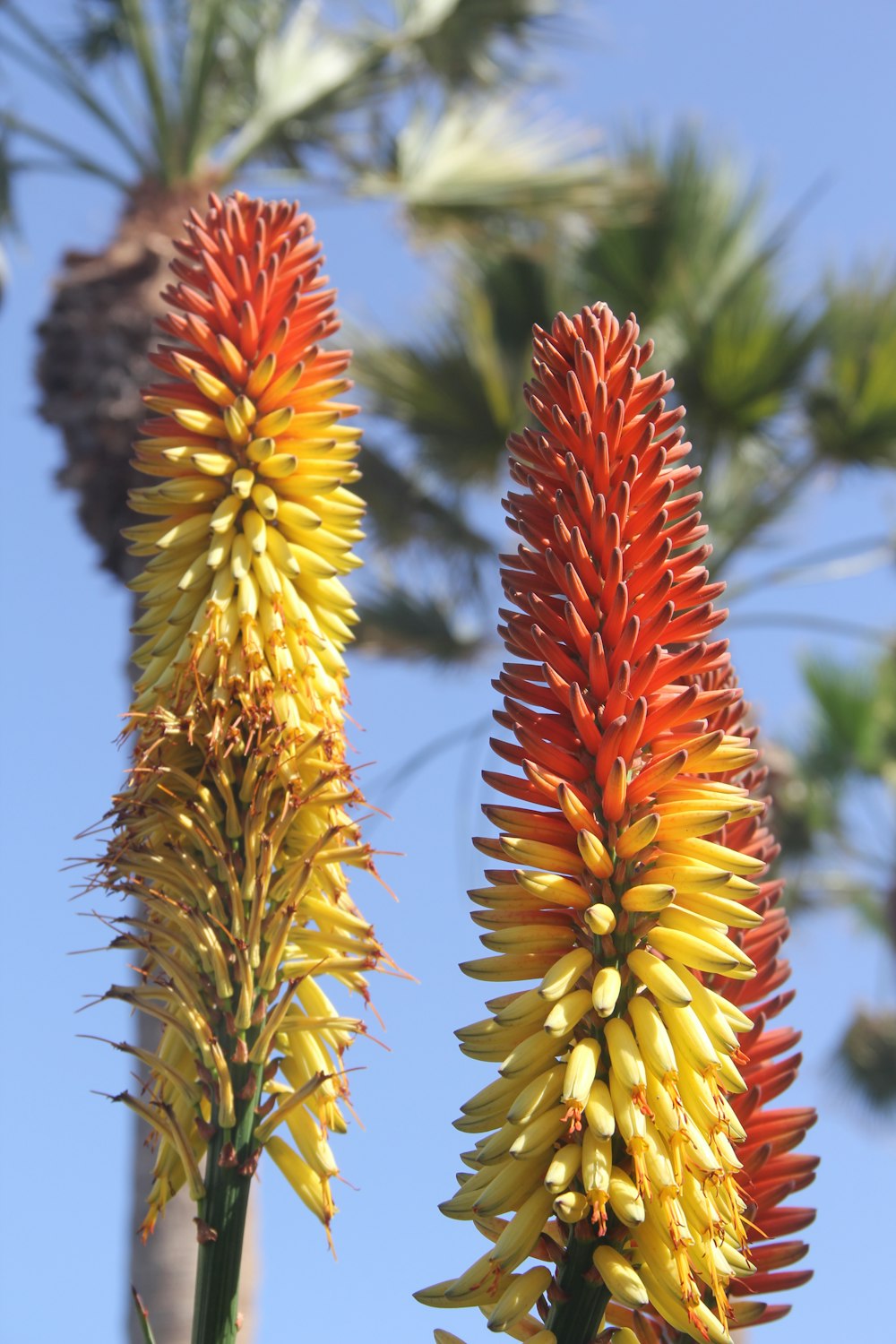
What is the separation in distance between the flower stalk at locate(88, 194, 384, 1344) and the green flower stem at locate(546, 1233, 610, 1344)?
0.48 m

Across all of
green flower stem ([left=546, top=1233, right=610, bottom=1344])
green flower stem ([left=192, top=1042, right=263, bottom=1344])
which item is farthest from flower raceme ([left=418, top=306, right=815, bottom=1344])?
green flower stem ([left=192, top=1042, right=263, bottom=1344])

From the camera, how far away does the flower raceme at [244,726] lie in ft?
7.93

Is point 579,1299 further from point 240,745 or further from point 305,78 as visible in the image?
point 305,78

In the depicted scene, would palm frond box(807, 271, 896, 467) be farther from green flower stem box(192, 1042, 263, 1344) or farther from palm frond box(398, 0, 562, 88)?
green flower stem box(192, 1042, 263, 1344)

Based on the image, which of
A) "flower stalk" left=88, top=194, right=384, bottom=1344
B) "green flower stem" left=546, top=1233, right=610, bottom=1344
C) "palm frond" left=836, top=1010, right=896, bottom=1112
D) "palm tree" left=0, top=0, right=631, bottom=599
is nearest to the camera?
"green flower stem" left=546, top=1233, right=610, bottom=1344

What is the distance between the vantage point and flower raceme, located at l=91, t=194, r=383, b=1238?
2416 millimetres

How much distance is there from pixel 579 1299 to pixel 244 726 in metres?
1.05

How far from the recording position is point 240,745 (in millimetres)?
2590

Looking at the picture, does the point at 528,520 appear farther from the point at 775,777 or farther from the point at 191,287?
the point at 775,777

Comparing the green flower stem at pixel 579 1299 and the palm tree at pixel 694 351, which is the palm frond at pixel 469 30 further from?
the green flower stem at pixel 579 1299

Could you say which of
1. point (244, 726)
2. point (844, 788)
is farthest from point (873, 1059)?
point (244, 726)

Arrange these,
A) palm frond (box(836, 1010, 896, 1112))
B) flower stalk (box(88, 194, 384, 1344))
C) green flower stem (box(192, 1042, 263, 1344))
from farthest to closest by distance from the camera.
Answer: palm frond (box(836, 1010, 896, 1112)) < flower stalk (box(88, 194, 384, 1344)) < green flower stem (box(192, 1042, 263, 1344))

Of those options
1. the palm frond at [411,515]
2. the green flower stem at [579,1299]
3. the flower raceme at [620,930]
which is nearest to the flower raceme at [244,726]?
the flower raceme at [620,930]

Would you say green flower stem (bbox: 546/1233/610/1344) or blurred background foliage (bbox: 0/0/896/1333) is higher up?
blurred background foliage (bbox: 0/0/896/1333)
